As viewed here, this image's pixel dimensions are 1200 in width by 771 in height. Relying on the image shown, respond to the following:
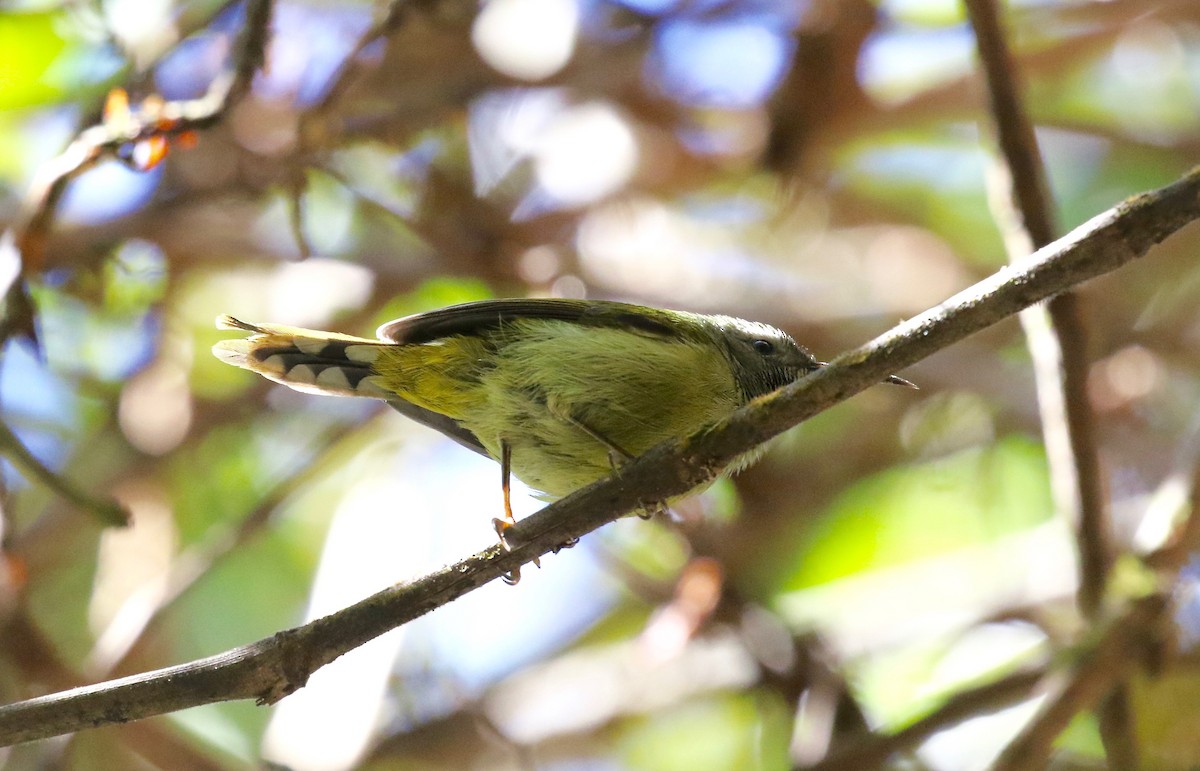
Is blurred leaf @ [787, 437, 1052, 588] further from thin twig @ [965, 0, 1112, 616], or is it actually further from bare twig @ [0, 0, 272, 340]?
bare twig @ [0, 0, 272, 340]

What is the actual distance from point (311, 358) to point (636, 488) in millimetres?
1714

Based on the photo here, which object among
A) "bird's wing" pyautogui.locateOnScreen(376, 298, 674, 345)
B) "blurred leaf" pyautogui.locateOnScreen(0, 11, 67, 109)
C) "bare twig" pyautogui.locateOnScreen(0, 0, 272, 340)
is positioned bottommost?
"bird's wing" pyautogui.locateOnScreen(376, 298, 674, 345)

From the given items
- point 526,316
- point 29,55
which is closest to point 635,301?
point 526,316

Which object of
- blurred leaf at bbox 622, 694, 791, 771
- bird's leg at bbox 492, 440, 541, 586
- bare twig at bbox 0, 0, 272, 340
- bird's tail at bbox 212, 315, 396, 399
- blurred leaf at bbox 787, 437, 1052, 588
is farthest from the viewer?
blurred leaf at bbox 787, 437, 1052, 588

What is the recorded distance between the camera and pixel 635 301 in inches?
215

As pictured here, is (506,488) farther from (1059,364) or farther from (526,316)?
(1059,364)

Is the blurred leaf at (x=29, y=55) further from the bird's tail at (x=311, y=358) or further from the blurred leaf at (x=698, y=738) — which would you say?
the blurred leaf at (x=698, y=738)

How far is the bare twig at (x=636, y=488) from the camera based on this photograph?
2.17 metres

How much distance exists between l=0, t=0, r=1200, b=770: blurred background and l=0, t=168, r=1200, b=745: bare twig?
2.32 m

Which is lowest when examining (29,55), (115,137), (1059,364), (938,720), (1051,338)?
(938,720)

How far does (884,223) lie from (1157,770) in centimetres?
331

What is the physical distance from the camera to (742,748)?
6078 mm

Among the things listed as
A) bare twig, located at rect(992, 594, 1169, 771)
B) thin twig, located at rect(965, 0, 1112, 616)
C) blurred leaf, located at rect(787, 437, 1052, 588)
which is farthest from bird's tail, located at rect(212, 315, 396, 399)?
blurred leaf, located at rect(787, 437, 1052, 588)

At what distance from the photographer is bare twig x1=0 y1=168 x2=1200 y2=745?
2.17m
